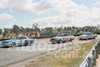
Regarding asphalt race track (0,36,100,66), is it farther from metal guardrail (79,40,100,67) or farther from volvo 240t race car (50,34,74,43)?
volvo 240t race car (50,34,74,43)

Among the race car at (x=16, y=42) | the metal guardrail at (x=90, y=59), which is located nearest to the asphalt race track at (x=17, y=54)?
the race car at (x=16, y=42)

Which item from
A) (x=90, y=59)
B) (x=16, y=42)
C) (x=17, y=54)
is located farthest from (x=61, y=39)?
(x=90, y=59)

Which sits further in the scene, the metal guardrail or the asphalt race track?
the asphalt race track

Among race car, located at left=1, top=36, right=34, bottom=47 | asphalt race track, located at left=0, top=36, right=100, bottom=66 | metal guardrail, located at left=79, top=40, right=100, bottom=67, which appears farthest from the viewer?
race car, located at left=1, top=36, right=34, bottom=47

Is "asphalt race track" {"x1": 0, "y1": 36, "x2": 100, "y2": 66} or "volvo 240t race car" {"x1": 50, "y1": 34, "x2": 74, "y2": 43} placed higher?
"volvo 240t race car" {"x1": 50, "y1": 34, "x2": 74, "y2": 43}

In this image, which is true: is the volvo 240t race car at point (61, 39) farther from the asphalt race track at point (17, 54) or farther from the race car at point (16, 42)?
the asphalt race track at point (17, 54)

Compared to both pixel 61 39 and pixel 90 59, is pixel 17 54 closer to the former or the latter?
pixel 90 59

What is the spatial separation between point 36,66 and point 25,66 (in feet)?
1.70

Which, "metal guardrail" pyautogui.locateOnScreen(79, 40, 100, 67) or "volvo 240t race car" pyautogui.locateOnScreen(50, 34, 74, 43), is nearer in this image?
"metal guardrail" pyautogui.locateOnScreen(79, 40, 100, 67)

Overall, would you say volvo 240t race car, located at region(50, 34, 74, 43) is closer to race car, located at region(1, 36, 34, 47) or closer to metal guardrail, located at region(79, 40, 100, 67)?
race car, located at region(1, 36, 34, 47)

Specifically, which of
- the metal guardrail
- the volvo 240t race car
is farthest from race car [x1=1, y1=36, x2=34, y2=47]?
the metal guardrail

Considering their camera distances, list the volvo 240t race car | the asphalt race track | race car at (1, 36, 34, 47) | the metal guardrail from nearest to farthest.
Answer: the metal guardrail
the asphalt race track
race car at (1, 36, 34, 47)
the volvo 240t race car

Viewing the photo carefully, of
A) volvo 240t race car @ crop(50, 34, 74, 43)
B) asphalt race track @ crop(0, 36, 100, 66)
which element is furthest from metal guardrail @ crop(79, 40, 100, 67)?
volvo 240t race car @ crop(50, 34, 74, 43)

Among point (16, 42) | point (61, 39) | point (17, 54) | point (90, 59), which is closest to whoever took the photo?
point (90, 59)
